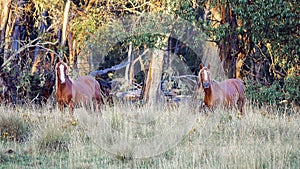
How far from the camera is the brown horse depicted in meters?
10.7

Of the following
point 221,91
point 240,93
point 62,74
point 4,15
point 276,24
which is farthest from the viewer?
point 4,15

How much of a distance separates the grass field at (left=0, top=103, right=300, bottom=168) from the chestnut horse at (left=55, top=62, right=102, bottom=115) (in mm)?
744

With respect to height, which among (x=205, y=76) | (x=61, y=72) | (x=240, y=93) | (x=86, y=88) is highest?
(x=61, y=72)

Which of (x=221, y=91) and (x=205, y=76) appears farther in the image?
(x=221, y=91)

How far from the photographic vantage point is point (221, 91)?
448 inches

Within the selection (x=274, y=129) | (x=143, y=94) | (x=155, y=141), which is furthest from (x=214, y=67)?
(x=155, y=141)

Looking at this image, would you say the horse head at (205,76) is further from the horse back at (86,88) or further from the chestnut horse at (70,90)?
the horse back at (86,88)

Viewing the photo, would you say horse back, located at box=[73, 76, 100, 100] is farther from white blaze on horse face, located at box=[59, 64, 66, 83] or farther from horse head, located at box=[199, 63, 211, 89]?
horse head, located at box=[199, 63, 211, 89]

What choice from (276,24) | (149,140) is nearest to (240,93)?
(276,24)

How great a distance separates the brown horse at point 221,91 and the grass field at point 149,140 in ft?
1.96

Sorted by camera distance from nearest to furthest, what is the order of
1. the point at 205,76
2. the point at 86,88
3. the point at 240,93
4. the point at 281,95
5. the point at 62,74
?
the point at 205,76 → the point at 62,74 → the point at 240,93 → the point at 86,88 → the point at 281,95

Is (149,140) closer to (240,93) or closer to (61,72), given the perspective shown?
(61,72)

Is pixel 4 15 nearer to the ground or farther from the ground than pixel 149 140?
farther from the ground

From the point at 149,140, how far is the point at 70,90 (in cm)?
360
